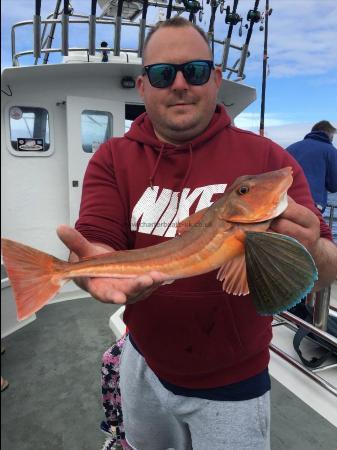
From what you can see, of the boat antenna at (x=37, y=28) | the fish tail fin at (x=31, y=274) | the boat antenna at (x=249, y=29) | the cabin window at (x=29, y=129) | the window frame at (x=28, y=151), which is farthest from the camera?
the boat antenna at (x=249, y=29)

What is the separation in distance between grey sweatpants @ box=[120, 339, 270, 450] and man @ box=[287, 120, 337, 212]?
201 inches

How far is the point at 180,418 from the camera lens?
229cm

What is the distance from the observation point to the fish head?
5.15 feet

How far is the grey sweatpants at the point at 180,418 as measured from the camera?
6.75 ft

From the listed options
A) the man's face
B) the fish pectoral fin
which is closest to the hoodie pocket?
the fish pectoral fin

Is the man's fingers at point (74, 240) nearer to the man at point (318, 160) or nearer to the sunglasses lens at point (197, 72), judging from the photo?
the sunglasses lens at point (197, 72)

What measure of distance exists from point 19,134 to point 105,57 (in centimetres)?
223

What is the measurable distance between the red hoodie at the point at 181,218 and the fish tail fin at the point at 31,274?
19.7 inches

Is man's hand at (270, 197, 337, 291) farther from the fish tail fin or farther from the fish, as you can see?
the fish tail fin

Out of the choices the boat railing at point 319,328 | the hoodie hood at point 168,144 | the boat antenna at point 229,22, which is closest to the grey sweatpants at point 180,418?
the hoodie hood at point 168,144

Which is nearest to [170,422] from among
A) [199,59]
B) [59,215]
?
[199,59]

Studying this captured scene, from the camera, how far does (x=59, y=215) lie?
25.4ft

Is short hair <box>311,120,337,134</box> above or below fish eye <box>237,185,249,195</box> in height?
above

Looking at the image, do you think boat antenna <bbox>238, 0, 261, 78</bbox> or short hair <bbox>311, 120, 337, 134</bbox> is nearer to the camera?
short hair <bbox>311, 120, 337, 134</bbox>
